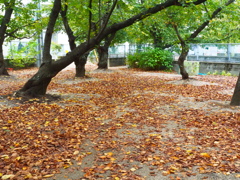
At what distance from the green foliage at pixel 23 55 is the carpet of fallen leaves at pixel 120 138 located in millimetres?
14425

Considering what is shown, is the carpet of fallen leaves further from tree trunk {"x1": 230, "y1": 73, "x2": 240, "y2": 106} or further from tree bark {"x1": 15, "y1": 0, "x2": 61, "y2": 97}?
tree bark {"x1": 15, "y1": 0, "x2": 61, "y2": 97}

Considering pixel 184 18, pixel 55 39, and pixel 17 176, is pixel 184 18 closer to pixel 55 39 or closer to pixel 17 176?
pixel 17 176

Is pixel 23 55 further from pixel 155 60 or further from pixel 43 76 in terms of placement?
pixel 43 76

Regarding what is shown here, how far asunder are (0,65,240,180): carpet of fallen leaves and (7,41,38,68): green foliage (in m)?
14.4

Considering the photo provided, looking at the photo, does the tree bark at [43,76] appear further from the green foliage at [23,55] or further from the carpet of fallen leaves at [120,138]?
the green foliage at [23,55]

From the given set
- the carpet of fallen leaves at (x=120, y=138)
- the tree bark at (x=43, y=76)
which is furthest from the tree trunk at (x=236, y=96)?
the tree bark at (x=43, y=76)

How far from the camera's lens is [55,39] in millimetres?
39125

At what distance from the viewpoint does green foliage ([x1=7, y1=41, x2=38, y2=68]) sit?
70.9ft

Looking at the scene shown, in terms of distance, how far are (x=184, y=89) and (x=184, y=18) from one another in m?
3.17

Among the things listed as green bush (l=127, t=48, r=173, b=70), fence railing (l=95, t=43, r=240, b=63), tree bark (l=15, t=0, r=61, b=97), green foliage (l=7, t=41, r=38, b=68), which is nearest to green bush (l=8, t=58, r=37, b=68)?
green foliage (l=7, t=41, r=38, b=68)

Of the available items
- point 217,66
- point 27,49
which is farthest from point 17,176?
point 27,49

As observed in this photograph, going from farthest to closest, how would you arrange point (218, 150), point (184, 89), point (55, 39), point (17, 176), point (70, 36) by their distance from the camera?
point (55, 39) → point (70, 36) → point (184, 89) → point (218, 150) → point (17, 176)

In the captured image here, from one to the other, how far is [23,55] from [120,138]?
68.1 feet

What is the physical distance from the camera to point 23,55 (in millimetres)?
23703
